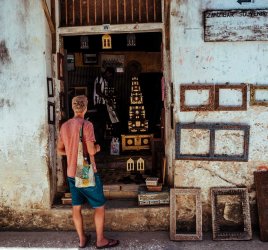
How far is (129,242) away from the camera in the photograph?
199 inches

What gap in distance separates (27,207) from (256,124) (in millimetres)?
3575

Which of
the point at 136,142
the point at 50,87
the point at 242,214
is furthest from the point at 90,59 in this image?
the point at 242,214

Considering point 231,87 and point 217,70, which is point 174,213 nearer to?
point 231,87

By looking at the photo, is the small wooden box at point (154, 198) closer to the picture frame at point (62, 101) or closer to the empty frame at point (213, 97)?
the empty frame at point (213, 97)

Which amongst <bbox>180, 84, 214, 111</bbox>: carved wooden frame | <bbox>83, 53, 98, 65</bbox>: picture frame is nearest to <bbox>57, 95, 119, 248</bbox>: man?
<bbox>180, 84, 214, 111</bbox>: carved wooden frame

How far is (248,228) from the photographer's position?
5086 mm

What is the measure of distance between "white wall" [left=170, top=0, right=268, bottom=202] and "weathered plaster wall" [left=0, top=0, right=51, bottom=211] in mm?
1951

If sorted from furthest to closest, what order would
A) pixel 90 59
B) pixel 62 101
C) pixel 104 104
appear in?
pixel 90 59 → pixel 104 104 → pixel 62 101

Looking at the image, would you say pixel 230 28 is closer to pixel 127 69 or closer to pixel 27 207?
pixel 27 207

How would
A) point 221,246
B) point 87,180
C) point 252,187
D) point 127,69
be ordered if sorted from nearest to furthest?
point 87,180 → point 221,246 → point 252,187 → point 127,69

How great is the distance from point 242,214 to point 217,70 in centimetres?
209

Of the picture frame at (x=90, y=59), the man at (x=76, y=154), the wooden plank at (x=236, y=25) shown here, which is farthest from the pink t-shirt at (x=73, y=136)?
the picture frame at (x=90, y=59)

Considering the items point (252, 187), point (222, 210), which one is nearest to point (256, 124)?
point (252, 187)

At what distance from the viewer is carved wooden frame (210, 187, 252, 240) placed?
5059 mm
